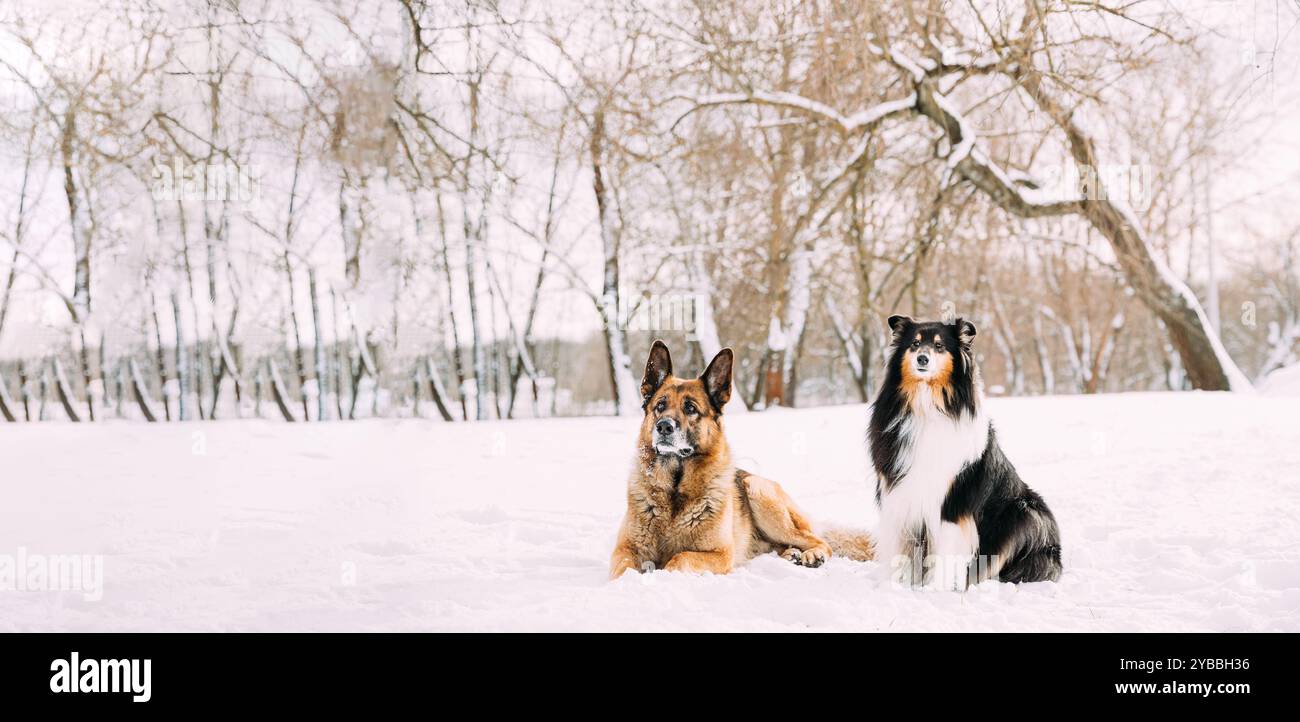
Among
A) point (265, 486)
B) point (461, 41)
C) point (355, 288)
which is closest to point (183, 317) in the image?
point (355, 288)

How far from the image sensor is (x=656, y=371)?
382 cm

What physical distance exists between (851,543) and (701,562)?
1094 millimetres

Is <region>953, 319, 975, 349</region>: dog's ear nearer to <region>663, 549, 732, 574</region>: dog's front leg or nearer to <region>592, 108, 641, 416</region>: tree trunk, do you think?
<region>663, 549, 732, 574</region>: dog's front leg

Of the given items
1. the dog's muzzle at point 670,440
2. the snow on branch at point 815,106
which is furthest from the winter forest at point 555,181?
the dog's muzzle at point 670,440

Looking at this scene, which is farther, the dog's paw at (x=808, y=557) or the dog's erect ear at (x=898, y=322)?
the dog's paw at (x=808, y=557)

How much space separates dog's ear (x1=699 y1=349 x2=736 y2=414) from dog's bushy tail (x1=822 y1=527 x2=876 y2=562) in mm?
1154

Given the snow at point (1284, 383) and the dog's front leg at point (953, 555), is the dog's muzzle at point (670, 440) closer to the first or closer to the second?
the dog's front leg at point (953, 555)

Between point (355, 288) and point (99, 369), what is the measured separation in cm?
305

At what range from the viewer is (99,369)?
7.16m

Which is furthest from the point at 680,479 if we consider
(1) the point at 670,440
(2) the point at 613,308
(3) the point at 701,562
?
(2) the point at 613,308

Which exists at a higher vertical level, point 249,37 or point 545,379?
point 249,37

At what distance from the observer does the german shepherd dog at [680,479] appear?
378cm

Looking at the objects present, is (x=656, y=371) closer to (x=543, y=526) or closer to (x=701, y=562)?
(x=701, y=562)
